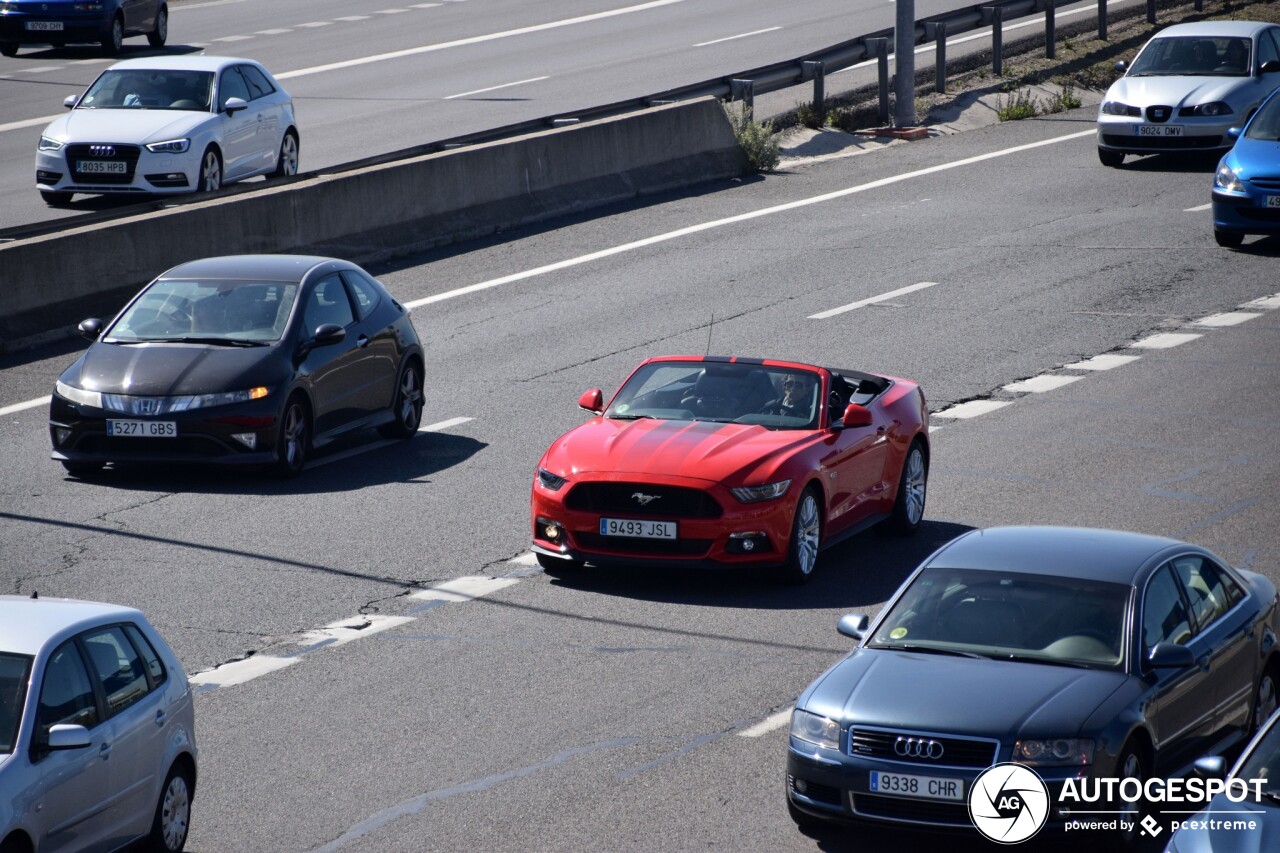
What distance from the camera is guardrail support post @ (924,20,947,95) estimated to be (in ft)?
110

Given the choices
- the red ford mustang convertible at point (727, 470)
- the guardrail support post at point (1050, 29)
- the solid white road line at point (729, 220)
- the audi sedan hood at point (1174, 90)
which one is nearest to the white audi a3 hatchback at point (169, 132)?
the solid white road line at point (729, 220)

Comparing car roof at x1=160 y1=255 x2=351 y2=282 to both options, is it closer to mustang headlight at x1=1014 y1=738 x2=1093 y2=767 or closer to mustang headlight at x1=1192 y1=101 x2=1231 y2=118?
mustang headlight at x1=1014 y1=738 x2=1093 y2=767

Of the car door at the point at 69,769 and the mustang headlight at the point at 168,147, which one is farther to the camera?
the mustang headlight at the point at 168,147

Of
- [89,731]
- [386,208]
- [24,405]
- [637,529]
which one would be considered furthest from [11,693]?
[386,208]

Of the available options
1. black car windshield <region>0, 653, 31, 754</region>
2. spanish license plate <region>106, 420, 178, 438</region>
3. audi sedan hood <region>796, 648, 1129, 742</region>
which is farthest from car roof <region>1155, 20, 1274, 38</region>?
black car windshield <region>0, 653, 31, 754</region>

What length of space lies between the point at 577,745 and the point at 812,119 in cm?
2344

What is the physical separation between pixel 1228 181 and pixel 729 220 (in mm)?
6428

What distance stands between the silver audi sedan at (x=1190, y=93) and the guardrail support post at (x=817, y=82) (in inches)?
181

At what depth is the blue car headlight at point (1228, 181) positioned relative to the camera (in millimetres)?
23459

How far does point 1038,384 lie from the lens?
1794 centimetres

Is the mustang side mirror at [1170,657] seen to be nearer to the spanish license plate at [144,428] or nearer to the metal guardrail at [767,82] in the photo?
Result: the spanish license plate at [144,428]

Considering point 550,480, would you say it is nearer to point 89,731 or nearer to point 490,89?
point 89,731

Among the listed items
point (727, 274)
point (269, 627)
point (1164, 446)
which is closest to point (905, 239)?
point (727, 274)

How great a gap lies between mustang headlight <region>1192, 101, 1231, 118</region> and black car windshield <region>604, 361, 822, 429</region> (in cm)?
1738
